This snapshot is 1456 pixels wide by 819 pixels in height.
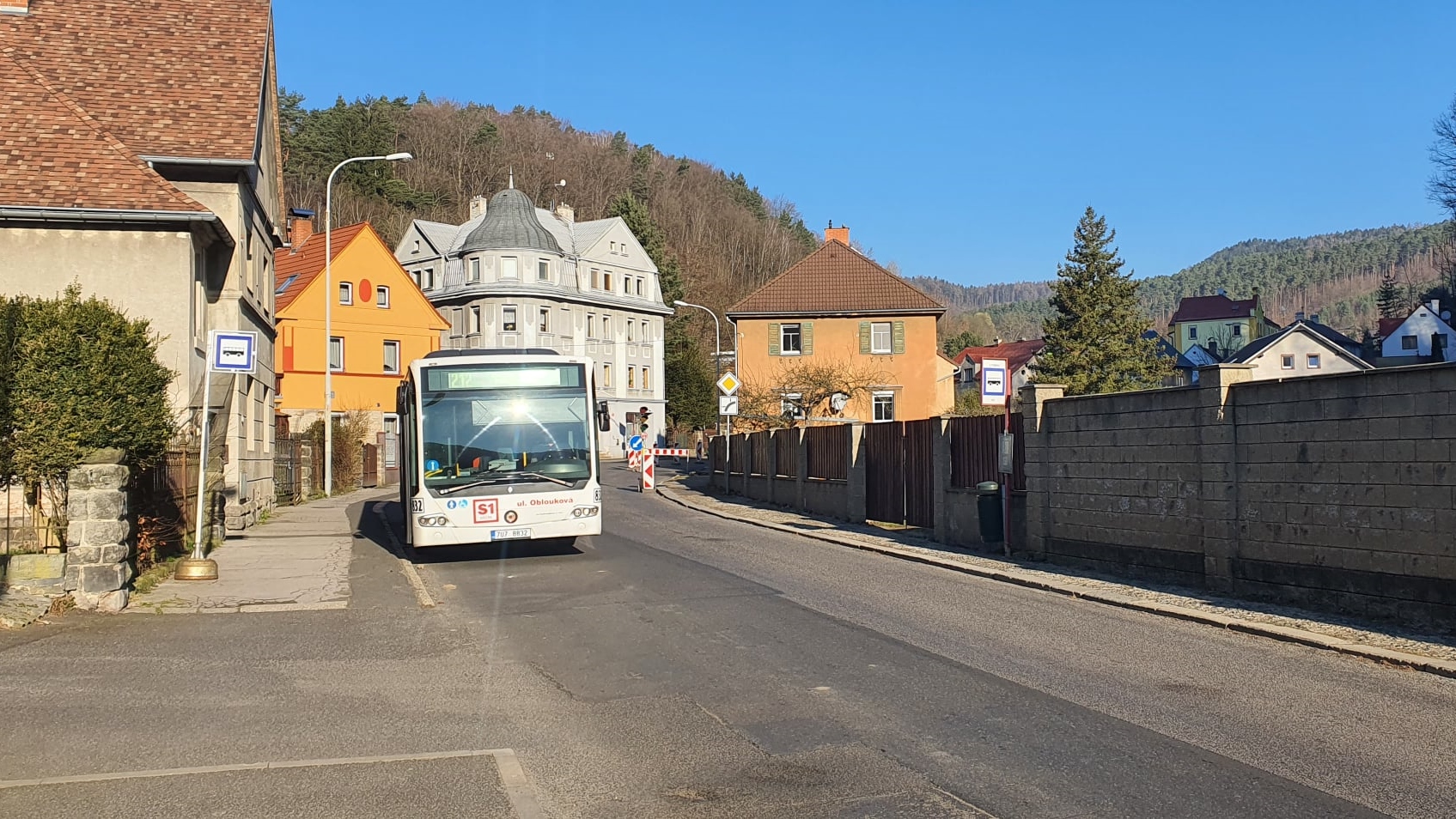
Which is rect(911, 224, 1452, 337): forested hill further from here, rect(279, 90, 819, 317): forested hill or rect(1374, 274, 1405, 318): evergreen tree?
rect(279, 90, 819, 317): forested hill

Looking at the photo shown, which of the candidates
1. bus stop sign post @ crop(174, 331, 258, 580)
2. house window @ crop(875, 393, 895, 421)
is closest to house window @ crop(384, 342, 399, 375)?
house window @ crop(875, 393, 895, 421)

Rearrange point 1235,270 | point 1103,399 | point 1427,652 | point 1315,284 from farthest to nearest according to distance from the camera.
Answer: point 1235,270 < point 1315,284 < point 1103,399 < point 1427,652

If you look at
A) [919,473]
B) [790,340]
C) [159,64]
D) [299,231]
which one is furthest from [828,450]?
[299,231]

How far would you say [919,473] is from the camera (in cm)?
2228

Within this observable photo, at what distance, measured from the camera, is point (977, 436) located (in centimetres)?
1906

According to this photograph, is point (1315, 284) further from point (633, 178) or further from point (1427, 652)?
point (1427, 652)

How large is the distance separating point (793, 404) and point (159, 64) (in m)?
32.9

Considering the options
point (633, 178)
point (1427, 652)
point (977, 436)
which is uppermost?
point (633, 178)

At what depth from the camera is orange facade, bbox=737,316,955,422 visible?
57375 mm

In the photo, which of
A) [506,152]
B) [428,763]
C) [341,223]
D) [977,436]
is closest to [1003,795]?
[428,763]

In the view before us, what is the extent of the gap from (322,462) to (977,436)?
28716mm

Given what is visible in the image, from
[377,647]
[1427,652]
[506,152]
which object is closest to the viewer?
[1427,652]

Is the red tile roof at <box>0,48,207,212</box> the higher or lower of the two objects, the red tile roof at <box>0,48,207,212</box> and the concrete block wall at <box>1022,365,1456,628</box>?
the higher

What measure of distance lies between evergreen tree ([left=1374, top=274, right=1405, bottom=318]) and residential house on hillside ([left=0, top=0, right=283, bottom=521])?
127636 mm
